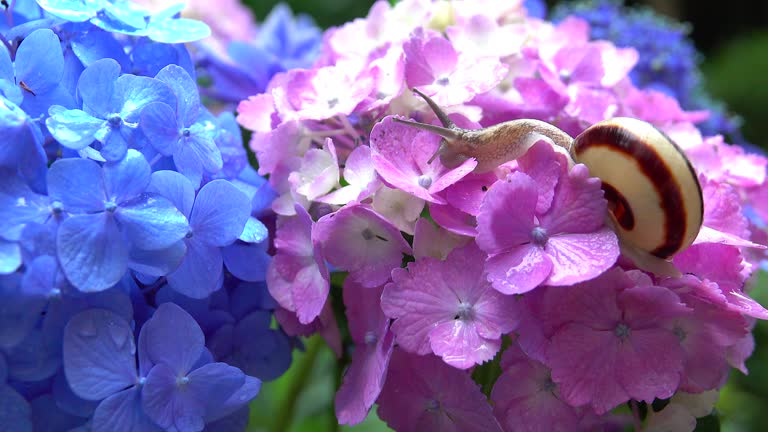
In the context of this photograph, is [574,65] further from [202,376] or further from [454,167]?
[202,376]

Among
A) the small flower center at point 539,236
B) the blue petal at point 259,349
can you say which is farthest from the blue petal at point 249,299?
the small flower center at point 539,236

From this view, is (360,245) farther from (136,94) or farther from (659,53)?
(659,53)

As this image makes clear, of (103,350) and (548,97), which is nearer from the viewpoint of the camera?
(103,350)

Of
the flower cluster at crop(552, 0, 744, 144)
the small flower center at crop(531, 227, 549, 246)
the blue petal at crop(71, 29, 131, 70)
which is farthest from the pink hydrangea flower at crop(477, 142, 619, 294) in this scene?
the flower cluster at crop(552, 0, 744, 144)

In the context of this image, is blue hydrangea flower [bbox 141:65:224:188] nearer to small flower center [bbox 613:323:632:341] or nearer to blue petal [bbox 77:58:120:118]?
blue petal [bbox 77:58:120:118]

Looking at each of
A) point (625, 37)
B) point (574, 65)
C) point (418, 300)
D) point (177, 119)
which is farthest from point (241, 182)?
point (625, 37)

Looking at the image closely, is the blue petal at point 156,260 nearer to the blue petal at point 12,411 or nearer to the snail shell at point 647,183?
the blue petal at point 12,411

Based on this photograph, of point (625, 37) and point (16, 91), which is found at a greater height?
point (16, 91)
